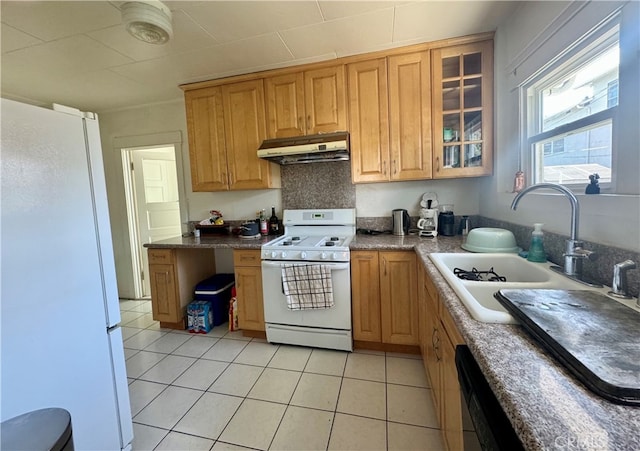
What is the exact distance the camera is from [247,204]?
3008 millimetres

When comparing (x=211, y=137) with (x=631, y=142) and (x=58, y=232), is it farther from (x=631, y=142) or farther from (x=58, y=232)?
(x=631, y=142)

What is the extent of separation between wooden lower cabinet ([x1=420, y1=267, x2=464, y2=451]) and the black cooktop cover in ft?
0.79

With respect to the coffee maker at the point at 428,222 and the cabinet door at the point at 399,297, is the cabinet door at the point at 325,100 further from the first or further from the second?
the cabinet door at the point at 399,297

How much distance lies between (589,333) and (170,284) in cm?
291

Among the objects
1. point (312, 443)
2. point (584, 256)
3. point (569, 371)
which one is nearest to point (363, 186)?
point (584, 256)

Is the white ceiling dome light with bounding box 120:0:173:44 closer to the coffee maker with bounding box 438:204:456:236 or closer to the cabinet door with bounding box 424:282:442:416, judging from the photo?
the cabinet door with bounding box 424:282:442:416

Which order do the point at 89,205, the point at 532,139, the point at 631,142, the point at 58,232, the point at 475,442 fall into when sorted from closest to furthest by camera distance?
the point at 475,442 → the point at 631,142 → the point at 58,232 → the point at 89,205 → the point at 532,139

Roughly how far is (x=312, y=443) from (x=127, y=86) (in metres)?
3.36

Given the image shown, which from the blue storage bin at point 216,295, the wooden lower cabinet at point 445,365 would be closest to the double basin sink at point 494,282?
the wooden lower cabinet at point 445,365

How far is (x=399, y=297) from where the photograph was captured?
2061mm

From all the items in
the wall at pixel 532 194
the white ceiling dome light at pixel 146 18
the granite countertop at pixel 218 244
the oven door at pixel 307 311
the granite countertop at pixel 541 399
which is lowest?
the oven door at pixel 307 311

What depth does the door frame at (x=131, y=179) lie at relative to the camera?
10.3 ft

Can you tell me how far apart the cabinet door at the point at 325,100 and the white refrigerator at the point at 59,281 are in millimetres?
1582

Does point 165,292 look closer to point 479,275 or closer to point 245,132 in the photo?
point 245,132
